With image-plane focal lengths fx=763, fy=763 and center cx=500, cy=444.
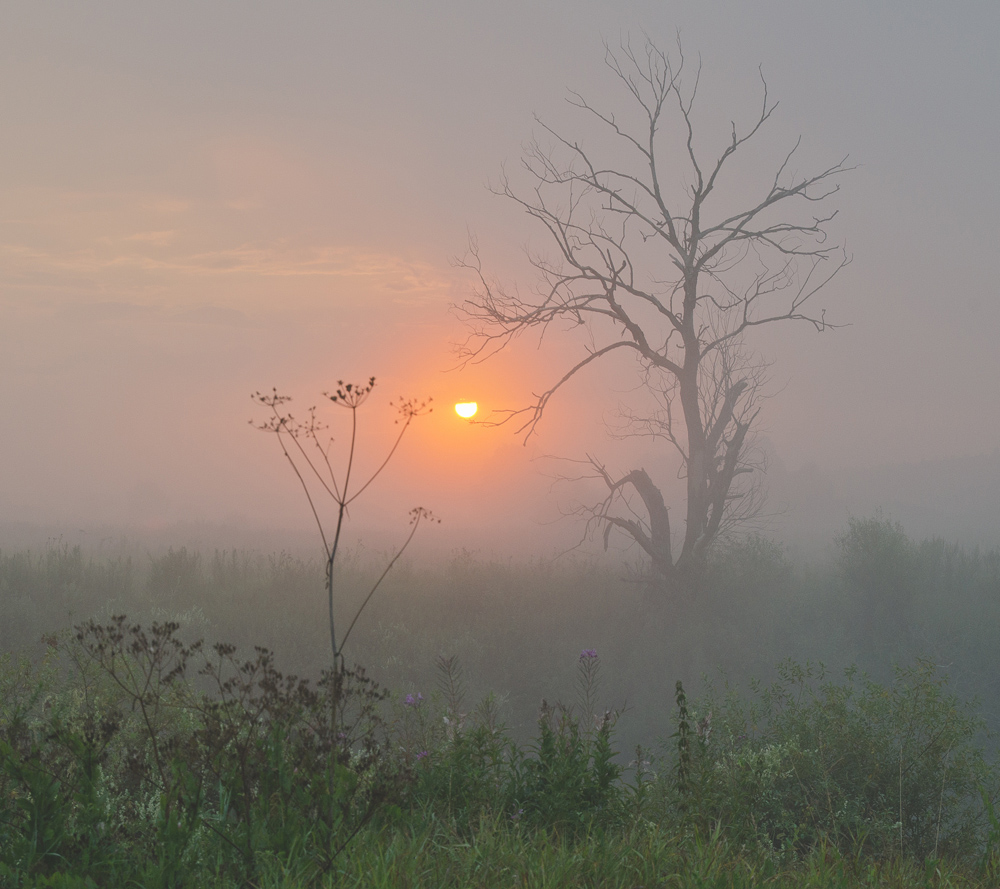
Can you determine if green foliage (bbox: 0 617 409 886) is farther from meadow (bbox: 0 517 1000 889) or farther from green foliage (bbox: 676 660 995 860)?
green foliage (bbox: 676 660 995 860)

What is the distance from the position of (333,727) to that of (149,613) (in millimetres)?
9811

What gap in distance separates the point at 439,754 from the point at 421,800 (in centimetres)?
45

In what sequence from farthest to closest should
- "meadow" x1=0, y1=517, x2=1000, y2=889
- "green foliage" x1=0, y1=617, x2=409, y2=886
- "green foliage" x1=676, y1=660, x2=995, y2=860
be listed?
1. "green foliage" x1=676, y1=660, x2=995, y2=860
2. "meadow" x1=0, y1=517, x2=1000, y2=889
3. "green foliage" x1=0, y1=617, x2=409, y2=886

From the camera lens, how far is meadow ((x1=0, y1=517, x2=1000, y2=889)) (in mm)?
3383

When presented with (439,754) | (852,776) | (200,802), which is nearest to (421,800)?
(439,754)

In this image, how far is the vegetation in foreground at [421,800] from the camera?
3.27 m

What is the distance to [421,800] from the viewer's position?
14.5ft

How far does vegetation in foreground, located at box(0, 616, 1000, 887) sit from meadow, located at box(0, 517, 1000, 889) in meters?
0.02

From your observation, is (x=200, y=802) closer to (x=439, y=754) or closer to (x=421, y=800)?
(x=421, y=800)

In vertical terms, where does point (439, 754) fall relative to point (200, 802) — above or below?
below

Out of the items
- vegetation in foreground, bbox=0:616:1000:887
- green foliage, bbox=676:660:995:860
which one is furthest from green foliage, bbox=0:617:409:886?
green foliage, bbox=676:660:995:860

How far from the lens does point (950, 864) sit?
464cm

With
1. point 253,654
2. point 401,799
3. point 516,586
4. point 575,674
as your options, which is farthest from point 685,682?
point 401,799

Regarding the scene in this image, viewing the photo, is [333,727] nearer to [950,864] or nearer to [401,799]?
[401,799]
